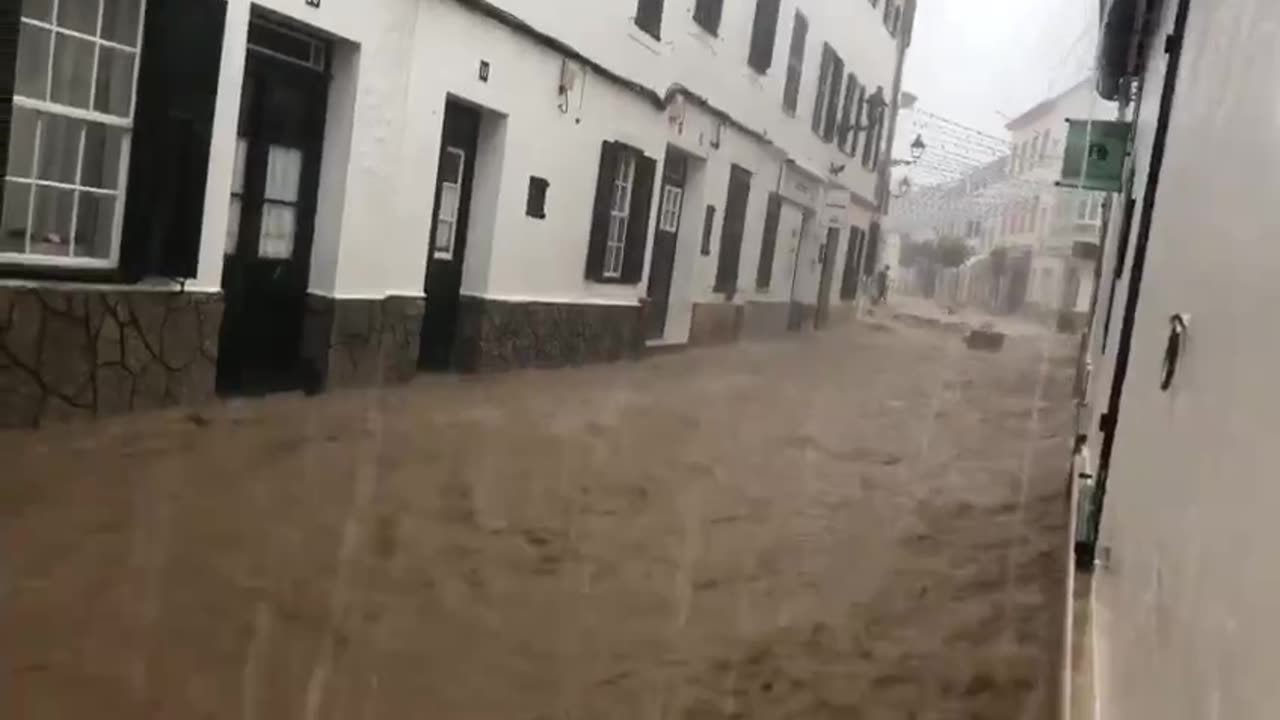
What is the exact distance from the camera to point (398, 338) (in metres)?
3.37

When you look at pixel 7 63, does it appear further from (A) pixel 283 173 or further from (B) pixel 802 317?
(B) pixel 802 317

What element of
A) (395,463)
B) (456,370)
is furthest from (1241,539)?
(456,370)

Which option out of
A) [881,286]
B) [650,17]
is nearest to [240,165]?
[650,17]

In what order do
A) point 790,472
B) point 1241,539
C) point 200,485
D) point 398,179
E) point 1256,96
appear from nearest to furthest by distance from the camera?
point 1241,539 < point 1256,96 < point 200,485 < point 790,472 < point 398,179

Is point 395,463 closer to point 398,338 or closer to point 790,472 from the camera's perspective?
point 398,338

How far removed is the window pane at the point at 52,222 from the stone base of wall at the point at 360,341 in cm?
73

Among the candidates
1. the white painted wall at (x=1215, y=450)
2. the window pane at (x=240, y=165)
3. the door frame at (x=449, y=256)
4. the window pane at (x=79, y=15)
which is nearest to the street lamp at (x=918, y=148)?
the door frame at (x=449, y=256)

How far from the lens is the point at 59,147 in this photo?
7.98ft

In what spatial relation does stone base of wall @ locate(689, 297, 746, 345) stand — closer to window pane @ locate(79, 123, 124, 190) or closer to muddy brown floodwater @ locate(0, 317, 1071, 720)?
muddy brown floodwater @ locate(0, 317, 1071, 720)

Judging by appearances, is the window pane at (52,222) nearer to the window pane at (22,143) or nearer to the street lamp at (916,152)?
the window pane at (22,143)

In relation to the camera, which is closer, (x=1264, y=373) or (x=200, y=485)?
(x=1264, y=373)

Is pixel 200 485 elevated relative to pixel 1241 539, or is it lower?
lower

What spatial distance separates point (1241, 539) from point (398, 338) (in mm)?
2953

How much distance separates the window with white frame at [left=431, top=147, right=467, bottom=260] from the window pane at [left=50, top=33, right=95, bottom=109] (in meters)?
1.22
